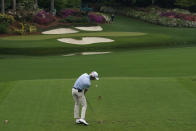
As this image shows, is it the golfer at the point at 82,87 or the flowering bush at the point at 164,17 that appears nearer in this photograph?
the golfer at the point at 82,87

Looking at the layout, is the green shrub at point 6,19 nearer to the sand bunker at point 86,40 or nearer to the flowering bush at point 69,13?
the sand bunker at point 86,40

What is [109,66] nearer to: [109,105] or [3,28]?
[109,105]

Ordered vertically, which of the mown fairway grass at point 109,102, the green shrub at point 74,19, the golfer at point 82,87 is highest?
the golfer at point 82,87

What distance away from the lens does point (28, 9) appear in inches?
2217

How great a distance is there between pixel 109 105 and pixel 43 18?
37354 mm

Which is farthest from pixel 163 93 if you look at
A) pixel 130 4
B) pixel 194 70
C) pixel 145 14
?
pixel 130 4

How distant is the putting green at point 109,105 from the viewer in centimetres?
1476

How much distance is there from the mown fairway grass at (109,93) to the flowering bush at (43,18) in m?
12.7

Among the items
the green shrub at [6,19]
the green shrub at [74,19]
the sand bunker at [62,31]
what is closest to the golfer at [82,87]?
the green shrub at [6,19]

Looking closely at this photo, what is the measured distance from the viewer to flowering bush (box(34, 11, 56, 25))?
175ft

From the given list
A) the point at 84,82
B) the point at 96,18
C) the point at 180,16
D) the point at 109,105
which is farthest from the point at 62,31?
the point at 84,82

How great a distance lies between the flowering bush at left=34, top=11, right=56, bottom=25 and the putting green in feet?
101

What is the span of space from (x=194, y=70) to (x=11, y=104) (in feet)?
49.7

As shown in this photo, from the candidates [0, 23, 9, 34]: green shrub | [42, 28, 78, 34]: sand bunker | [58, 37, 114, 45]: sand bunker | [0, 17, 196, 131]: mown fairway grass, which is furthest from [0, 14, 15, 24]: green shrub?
[0, 17, 196, 131]: mown fairway grass
